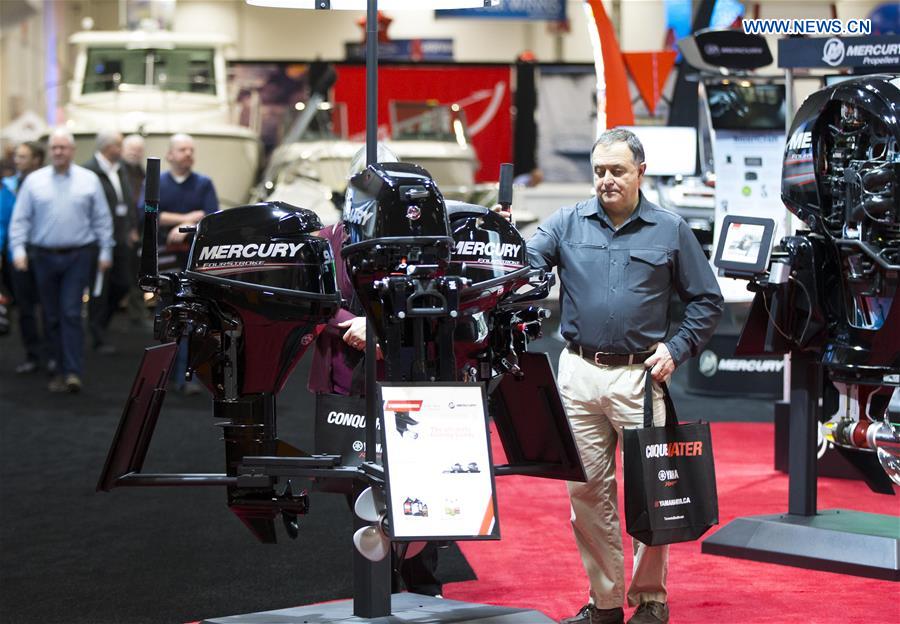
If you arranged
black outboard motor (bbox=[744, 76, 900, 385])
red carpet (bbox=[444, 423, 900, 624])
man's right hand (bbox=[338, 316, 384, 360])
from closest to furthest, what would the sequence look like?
man's right hand (bbox=[338, 316, 384, 360]), red carpet (bbox=[444, 423, 900, 624]), black outboard motor (bbox=[744, 76, 900, 385])

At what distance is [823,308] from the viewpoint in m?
5.10

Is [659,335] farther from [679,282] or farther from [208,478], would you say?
[208,478]

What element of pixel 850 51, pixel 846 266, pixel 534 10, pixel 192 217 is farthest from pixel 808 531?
pixel 534 10

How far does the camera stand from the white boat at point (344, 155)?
44.7 feet

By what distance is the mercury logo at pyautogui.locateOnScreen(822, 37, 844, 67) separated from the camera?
18.8 feet

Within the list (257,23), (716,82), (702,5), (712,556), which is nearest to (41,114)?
(257,23)

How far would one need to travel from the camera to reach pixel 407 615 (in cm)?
360

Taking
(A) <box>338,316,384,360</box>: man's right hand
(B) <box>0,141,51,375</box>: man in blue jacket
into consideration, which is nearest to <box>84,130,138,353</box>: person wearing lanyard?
(B) <box>0,141,51,375</box>: man in blue jacket

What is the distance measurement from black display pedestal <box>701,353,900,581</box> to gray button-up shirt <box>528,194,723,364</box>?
1219 millimetres

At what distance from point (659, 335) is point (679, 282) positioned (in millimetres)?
174

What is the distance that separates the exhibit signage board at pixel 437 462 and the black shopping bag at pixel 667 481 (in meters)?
1.16

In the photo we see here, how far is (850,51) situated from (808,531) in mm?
1987

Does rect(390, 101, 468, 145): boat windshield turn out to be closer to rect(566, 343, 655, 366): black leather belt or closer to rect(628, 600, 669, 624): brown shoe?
rect(566, 343, 655, 366): black leather belt

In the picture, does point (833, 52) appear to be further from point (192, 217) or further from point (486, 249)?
point (192, 217)
